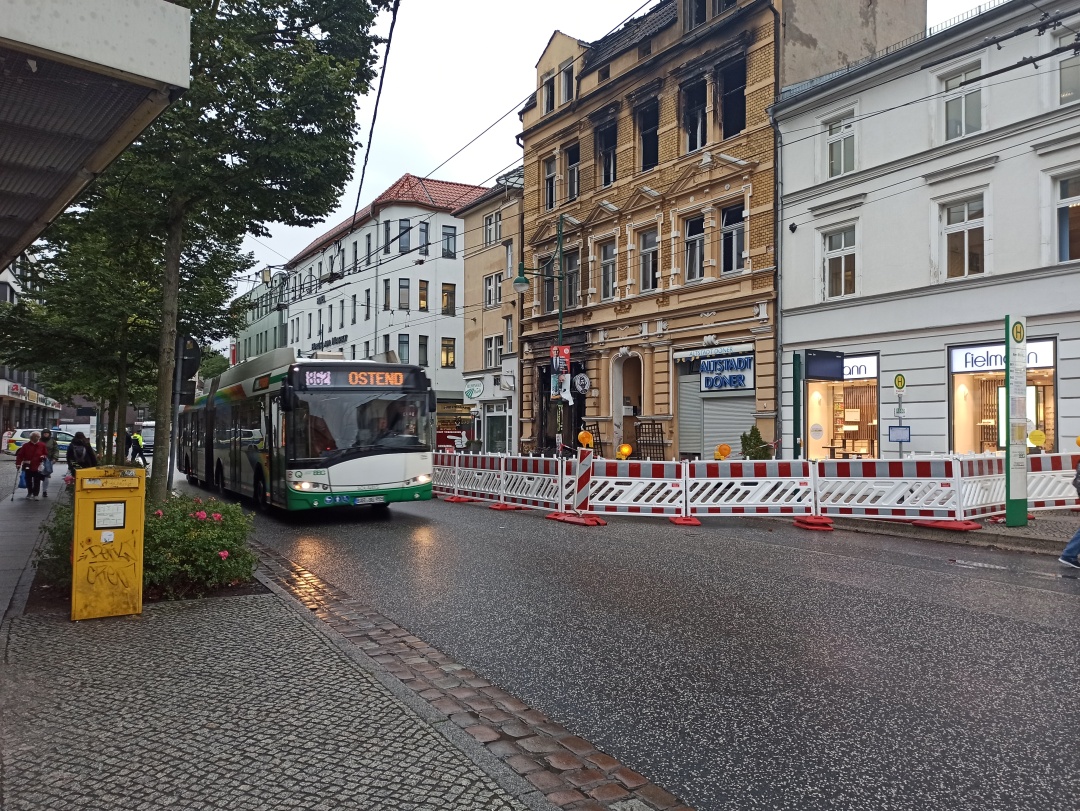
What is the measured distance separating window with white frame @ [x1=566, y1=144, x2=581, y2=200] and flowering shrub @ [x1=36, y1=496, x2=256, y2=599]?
2525 centimetres

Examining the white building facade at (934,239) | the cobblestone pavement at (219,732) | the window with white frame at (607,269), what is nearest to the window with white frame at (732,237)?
the white building facade at (934,239)

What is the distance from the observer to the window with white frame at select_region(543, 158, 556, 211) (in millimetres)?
33031

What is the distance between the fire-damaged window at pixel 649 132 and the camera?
27.8 metres

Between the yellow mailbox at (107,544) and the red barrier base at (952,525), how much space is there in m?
11.4

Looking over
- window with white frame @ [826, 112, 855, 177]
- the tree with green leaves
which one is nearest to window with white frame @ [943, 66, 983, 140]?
window with white frame @ [826, 112, 855, 177]

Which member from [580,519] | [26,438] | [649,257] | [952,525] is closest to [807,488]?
[952,525]

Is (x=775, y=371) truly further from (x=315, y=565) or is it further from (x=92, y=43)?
(x=92, y=43)

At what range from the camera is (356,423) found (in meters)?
14.8

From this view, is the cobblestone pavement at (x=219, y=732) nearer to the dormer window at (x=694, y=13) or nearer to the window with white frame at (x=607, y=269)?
the window with white frame at (x=607, y=269)

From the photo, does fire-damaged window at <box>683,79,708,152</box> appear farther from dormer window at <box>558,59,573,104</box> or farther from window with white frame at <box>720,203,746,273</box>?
dormer window at <box>558,59,573,104</box>

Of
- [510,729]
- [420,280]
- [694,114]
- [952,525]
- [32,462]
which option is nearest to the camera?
[510,729]

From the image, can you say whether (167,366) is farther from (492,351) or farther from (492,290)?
Answer: (492,290)

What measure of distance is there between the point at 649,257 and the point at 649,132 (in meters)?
4.17

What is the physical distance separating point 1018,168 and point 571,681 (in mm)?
17096
